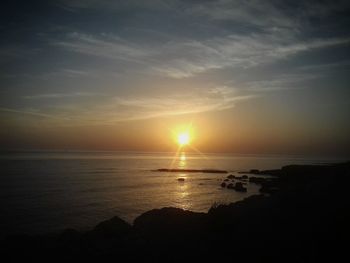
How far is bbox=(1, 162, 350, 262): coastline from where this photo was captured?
Result: 13.2 meters

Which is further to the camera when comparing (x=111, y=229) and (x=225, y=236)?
(x=111, y=229)

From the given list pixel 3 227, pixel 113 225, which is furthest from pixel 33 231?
pixel 113 225

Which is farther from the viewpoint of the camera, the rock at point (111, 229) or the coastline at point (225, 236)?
the rock at point (111, 229)

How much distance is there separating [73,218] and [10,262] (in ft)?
65.7

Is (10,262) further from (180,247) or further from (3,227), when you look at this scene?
(3,227)

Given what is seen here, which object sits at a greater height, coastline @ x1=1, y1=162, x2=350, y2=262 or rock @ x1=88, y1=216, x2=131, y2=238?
coastline @ x1=1, y1=162, x2=350, y2=262

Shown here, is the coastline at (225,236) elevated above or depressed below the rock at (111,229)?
above

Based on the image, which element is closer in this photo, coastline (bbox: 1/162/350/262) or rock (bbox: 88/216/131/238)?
coastline (bbox: 1/162/350/262)

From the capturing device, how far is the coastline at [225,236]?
43.2 feet

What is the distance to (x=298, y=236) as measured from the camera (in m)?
14.2

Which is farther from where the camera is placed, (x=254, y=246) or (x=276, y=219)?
(x=276, y=219)

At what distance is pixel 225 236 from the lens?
1529 centimetres

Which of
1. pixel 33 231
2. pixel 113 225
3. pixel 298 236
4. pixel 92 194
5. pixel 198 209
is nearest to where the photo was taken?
pixel 298 236

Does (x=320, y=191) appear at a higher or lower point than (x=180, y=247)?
higher
